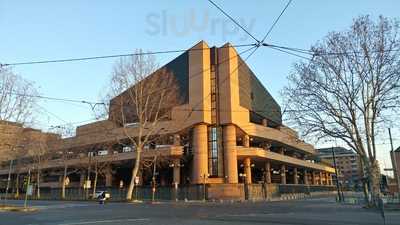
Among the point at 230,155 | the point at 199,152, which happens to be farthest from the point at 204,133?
the point at 230,155

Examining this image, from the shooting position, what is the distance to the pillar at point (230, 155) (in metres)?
60.9

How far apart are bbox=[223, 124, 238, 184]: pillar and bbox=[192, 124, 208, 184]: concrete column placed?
3188mm

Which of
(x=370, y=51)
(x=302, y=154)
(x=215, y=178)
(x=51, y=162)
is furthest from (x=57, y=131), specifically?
(x=302, y=154)

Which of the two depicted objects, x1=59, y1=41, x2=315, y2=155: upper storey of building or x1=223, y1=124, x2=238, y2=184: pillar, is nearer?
x1=223, y1=124, x2=238, y2=184: pillar

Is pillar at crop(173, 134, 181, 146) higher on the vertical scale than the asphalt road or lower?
higher

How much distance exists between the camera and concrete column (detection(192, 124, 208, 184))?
61.1 m

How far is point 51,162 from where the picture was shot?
246 ft

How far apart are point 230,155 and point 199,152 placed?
492cm

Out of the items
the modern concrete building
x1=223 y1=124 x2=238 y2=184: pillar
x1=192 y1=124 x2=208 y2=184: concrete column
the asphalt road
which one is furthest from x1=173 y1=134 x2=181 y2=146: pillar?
the asphalt road

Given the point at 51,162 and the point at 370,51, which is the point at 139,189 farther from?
the point at 370,51

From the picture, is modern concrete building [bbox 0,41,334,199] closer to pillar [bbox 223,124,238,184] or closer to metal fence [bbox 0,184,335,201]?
pillar [bbox 223,124,238,184]

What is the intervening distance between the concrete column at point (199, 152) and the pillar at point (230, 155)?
3188 millimetres

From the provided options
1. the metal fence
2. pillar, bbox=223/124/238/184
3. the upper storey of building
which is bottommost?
the metal fence

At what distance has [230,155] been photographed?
203 ft
